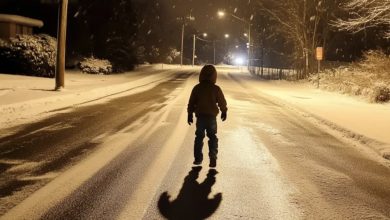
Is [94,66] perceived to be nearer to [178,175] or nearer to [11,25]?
[11,25]

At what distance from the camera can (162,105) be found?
1509cm

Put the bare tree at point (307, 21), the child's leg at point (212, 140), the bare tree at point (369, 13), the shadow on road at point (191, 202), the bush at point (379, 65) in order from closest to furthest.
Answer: the shadow on road at point (191, 202)
the child's leg at point (212, 140)
the bare tree at point (369, 13)
the bush at point (379, 65)
the bare tree at point (307, 21)

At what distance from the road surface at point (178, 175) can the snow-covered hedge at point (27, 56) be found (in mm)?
16392

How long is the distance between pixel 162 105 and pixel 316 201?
1043 cm

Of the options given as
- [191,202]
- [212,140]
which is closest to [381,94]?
[212,140]

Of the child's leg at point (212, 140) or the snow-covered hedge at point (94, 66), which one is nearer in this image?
the child's leg at point (212, 140)

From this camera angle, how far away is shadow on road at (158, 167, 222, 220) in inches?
176

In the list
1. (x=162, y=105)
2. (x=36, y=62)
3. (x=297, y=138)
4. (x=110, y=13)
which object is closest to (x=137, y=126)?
(x=297, y=138)

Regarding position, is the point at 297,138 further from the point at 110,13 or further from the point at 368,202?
the point at 110,13

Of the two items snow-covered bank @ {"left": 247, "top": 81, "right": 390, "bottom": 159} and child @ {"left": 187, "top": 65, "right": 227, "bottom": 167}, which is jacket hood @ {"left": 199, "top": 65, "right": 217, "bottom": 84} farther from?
snow-covered bank @ {"left": 247, "top": 81, "right": 390, "bottom": 159}

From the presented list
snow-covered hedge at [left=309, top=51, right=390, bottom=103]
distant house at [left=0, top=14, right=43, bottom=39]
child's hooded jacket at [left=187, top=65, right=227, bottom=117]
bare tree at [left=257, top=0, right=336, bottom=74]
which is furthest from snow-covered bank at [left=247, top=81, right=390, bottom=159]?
distant house at [left=0, top=14, right=43, bottom=39]

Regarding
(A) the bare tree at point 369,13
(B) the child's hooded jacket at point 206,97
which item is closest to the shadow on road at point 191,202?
(B) the child's hooded jacket at point 206,97

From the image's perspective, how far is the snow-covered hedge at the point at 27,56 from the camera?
82.9 ft

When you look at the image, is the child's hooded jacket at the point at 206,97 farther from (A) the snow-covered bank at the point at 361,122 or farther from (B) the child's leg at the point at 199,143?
(A) the snow-covered bank at the point at 361,122
